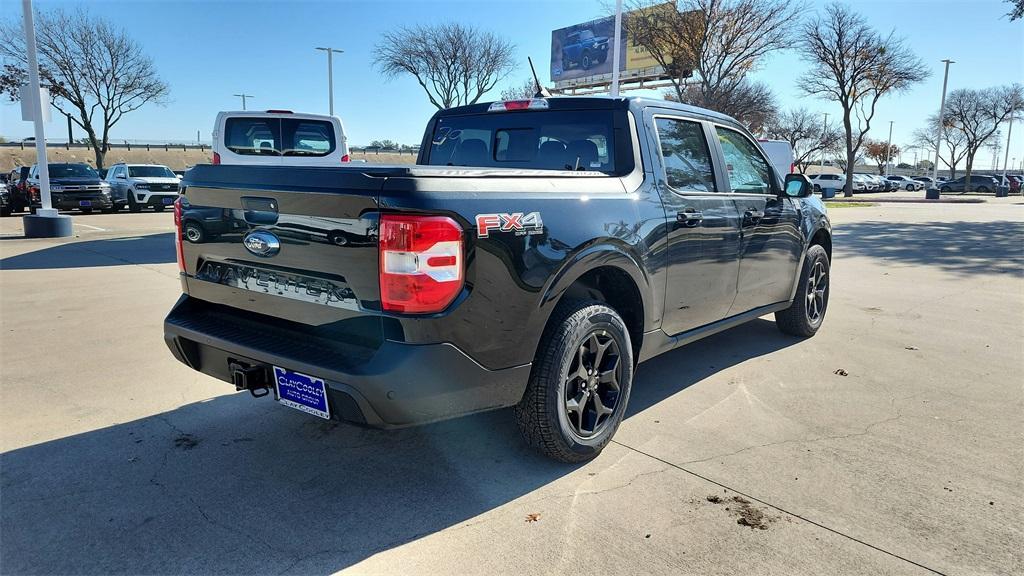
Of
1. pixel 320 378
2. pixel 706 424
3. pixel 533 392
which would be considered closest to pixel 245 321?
pixel 320 378

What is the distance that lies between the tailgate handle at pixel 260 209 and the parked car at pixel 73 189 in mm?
18069

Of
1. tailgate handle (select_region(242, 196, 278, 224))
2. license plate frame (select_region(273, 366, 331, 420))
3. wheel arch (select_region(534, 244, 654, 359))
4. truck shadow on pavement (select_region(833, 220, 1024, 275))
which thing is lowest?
truck shadow on pavement (select_region(833, 220, 1024, 275))

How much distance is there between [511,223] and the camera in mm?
2680

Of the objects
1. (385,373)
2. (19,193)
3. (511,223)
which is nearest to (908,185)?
(19,193)

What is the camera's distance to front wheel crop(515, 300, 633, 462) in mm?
2951

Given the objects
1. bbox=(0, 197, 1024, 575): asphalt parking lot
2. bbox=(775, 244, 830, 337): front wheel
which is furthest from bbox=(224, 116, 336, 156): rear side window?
bbox=(775, 244, 830, 337): front wheel

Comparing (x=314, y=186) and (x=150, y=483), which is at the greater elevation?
(x=314, y=186)

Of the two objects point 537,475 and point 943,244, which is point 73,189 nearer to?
point 537,475

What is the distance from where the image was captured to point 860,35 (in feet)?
111

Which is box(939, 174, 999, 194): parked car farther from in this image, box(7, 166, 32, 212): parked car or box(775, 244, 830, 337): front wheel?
box(7, 166, 32, 212): parked car

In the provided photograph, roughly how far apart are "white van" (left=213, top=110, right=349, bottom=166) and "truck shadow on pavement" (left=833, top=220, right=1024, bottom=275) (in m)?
9.21

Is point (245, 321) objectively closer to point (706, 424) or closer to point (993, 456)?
point (706, 424)

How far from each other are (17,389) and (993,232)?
18727 mm

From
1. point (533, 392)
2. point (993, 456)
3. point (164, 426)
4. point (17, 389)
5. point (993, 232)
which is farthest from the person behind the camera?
point (993, 232)
